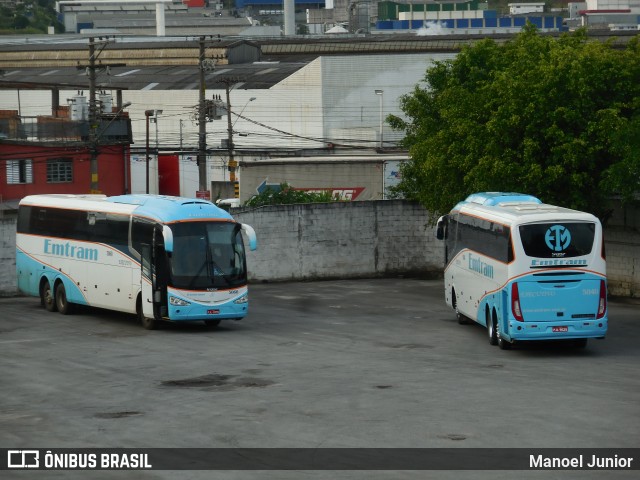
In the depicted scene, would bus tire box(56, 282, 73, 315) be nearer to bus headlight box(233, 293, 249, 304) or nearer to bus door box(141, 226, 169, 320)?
bus door box(141, 226, 169, 320)

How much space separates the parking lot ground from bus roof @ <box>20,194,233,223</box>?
3223mm

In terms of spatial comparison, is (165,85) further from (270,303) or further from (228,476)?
(228,476)

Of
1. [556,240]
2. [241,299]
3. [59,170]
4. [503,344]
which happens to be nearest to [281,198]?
[241,299]

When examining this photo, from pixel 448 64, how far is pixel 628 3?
143 m

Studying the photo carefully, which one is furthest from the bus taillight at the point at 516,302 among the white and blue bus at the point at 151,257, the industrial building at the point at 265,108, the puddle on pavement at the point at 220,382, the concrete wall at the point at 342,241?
the industrial building at the point at 265,108

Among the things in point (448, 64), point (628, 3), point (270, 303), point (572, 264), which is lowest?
point (270, 303)

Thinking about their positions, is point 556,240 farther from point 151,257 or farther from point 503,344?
point 151,257

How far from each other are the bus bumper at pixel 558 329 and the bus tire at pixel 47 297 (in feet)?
53.8

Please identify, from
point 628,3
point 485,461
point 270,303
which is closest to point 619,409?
point 485,461

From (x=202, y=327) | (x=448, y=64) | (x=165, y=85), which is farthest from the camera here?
(x=165, y=85)

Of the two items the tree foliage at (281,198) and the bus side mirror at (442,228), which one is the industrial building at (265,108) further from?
the bus side mirror at (442,228)

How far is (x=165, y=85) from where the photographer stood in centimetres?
9219

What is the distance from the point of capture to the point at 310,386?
77.8ft

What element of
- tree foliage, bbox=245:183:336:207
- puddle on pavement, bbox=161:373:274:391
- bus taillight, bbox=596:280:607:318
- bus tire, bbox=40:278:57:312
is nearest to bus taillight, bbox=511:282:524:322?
bus taillight, bbox=596:280:607:318
